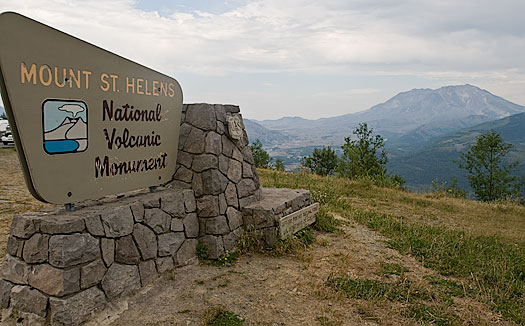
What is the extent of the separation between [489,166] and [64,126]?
34714 mm

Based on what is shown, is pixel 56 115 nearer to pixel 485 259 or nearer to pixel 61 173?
pixel 61 173

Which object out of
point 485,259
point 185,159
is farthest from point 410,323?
point 185,159

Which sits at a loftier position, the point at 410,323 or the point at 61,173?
the point at 61,173

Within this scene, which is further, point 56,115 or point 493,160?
point 493,160

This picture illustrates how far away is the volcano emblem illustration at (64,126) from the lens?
3727 mm

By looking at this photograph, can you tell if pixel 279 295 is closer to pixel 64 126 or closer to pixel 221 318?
pixel 221 318

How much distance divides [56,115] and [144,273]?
2.18 meters

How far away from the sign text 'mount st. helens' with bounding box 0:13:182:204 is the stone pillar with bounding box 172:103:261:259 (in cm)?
55

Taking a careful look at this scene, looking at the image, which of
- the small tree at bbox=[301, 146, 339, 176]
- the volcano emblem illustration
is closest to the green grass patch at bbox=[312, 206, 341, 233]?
the volcano emblem illustration

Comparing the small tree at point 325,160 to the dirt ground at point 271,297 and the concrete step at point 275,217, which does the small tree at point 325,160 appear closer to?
the concrete step at point 275,217

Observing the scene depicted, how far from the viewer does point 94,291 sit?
13.3ft

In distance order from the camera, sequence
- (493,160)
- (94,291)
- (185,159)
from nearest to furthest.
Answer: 1. (94,291)
2. (185,159)
3. (493,160)

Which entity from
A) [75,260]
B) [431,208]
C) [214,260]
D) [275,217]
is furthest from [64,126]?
[431,208]

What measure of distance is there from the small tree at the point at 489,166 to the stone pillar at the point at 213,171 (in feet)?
94.7
